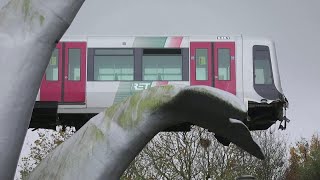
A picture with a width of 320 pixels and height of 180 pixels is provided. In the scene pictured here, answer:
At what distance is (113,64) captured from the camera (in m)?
18.8

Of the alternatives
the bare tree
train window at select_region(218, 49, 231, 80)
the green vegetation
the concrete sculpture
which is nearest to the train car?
train window at select_region(218, 49, 231, 80)

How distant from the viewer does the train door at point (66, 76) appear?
18.3 metres

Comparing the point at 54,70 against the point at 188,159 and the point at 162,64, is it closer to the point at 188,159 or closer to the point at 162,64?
the point at 162,64

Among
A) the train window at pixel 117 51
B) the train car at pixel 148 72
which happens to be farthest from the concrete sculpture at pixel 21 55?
the train window at pixel 117 51

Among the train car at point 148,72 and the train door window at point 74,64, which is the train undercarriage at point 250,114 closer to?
the train car at point 148,72

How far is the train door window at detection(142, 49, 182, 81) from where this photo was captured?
18.6 m

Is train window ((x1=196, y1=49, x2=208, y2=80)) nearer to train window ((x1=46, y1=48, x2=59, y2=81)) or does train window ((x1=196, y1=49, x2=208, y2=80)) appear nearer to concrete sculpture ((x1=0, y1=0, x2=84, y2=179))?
train window ((x1=46, y1=48, x2=59, y2=81))

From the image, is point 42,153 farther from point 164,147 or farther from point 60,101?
point 60,101

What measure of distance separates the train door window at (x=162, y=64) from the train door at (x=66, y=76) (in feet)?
5.48

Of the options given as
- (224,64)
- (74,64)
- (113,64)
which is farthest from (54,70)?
(224,64)

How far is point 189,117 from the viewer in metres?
6.00

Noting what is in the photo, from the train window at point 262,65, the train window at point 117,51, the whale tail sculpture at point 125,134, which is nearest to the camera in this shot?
the whale tail sculpture at point 125,134

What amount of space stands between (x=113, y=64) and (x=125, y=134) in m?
12.7

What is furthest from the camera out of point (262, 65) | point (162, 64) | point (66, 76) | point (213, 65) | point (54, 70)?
point (262, 65)
